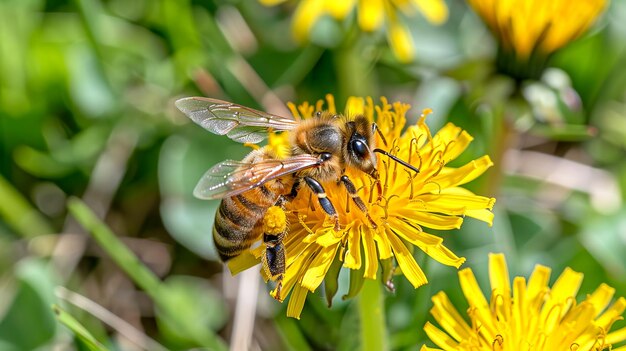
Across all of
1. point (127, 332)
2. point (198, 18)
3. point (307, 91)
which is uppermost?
point (198, 18)

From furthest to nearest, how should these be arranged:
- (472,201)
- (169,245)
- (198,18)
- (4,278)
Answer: (198,18) < (169,245) < (4,278) < (472,201)

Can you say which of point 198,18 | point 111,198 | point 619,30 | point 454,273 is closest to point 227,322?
point 111,198

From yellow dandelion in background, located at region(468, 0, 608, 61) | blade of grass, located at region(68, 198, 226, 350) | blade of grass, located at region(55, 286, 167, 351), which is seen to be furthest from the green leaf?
yellow dandelion in background, located at region(468, 0, 608, 61)

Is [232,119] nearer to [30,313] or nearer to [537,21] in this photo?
[30,313]

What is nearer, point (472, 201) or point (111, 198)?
point (472, 201)

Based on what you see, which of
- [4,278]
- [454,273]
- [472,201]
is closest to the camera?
[472,201]

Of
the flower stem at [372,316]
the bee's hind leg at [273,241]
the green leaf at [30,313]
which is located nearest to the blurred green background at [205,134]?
the green leaf at [30,313]

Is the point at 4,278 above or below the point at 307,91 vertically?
below

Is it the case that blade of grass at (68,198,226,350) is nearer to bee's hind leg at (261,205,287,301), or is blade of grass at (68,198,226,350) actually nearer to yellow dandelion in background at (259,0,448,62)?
bee's hind leg at (261,205,287,301)

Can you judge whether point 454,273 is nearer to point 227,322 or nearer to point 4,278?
point 227,322
